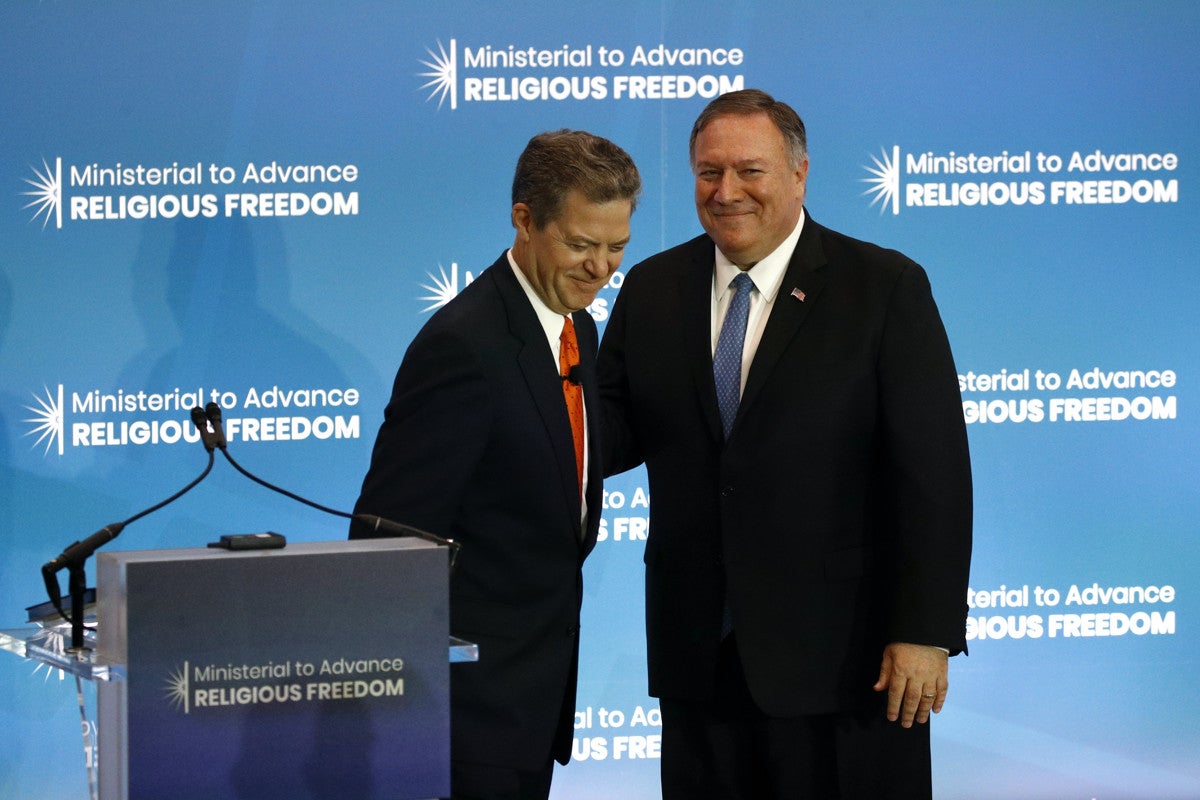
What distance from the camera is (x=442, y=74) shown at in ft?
12.6

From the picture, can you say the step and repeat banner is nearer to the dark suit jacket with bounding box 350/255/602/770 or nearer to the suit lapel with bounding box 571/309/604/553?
the suit lapel with bounding box 571/309/604/553

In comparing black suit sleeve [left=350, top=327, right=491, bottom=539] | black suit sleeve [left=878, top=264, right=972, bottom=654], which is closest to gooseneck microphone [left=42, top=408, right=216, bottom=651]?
black suit sleeve [left=350, top=327, right=491, bottom=539]

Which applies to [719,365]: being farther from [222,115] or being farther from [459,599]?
[222,115]

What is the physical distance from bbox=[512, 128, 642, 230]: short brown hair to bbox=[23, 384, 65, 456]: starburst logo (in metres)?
2.00

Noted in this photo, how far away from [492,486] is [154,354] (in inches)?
74.1

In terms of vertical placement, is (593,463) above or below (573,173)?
below

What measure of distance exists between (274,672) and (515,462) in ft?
2.48

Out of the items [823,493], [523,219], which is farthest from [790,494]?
[523,219]

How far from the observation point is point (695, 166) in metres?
2.68

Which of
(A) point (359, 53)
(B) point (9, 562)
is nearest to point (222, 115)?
(A) point (359, 53)

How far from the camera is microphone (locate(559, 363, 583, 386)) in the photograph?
2.35 metres

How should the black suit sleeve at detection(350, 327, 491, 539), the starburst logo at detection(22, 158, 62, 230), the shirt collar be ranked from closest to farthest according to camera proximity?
1. the black suit sleeve at detection(350, 327, 491, 539)
2. the shirt collar
3. the starburst logo at detection(22, 158, 62, 230)

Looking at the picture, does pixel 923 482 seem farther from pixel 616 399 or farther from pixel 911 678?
pixel 616 399

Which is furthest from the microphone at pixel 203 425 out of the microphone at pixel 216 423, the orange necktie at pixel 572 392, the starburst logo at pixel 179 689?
the orange necktie at pixel 572 392
